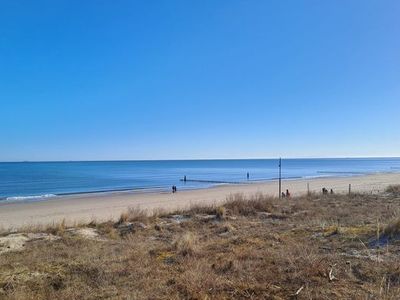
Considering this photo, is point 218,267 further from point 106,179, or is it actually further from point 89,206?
point 106,179

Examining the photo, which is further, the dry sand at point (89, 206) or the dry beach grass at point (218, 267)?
the dry sand at point (89, 206)

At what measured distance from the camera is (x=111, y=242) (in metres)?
10.7

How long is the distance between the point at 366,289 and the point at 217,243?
172 inches

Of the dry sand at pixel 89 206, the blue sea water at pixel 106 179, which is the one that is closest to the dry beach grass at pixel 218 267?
the dry sand at pixel 89 206

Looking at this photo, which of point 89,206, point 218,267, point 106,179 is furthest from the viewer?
point 106,179

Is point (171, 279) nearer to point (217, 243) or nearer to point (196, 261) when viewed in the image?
point (196, 261)

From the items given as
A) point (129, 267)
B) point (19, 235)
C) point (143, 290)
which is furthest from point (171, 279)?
point (19, 235)

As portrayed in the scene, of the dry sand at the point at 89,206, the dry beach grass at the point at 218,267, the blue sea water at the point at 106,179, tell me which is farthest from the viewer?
the blue sea water at the point at 106,179

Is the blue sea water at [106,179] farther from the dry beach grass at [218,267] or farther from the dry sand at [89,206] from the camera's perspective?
the dry beach grass at [218,267]

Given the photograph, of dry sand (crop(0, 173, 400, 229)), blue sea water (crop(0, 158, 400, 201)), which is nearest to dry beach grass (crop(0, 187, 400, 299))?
dry sand (crop(0, 173, 400, 229))

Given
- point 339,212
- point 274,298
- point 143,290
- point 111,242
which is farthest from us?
point 339,212

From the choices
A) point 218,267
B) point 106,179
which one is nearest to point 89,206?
point 218,267

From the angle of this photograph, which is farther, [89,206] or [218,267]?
[89,206]

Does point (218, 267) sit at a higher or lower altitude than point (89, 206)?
higher
